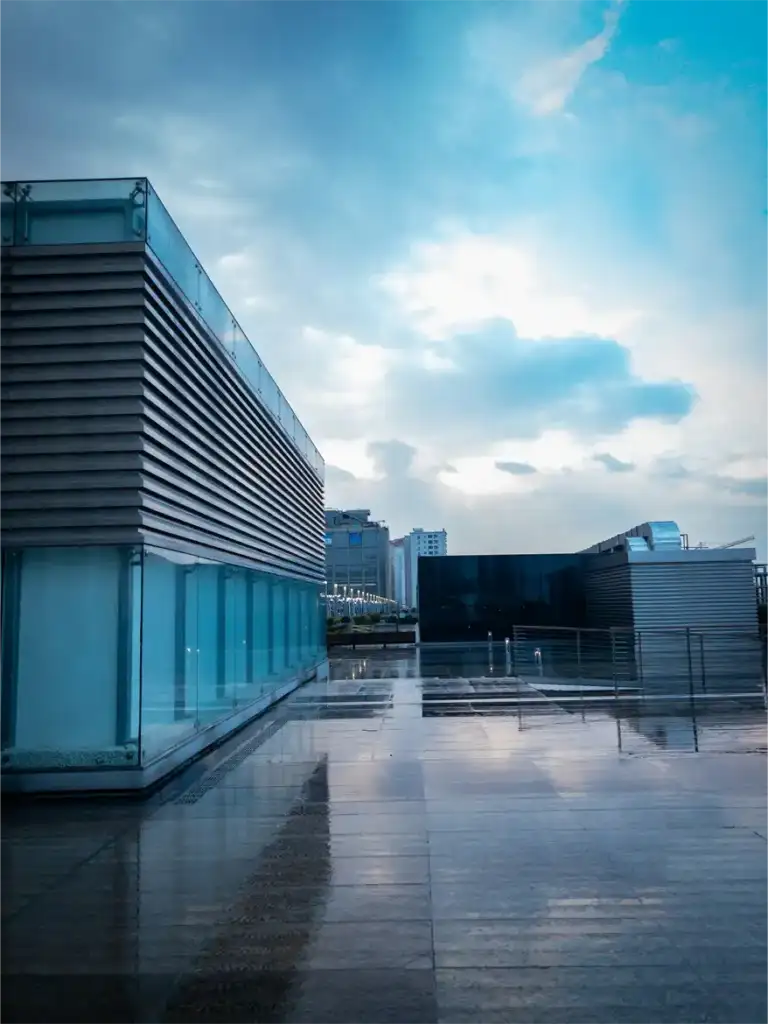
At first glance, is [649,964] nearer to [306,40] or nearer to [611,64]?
[306,40]

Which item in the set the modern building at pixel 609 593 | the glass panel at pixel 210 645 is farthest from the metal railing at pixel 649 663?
the glass panel at pixel 210 645

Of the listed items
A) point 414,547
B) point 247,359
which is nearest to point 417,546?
point 414,547

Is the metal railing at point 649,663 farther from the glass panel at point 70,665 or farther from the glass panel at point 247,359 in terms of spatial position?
the glass panel at point 70,665

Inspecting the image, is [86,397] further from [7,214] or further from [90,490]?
[7,214]

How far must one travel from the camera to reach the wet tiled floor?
3.52m

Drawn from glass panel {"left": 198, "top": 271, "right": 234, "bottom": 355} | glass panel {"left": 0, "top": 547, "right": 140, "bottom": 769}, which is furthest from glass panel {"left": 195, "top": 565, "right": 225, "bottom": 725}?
glass panel {"left": 198, "top": 271, "right": 234, "bottom": 355}

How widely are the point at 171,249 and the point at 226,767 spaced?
590 centimetres

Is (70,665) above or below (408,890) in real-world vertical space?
above

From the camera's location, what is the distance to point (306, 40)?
11.4 m

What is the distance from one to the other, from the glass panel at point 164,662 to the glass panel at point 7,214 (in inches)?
139

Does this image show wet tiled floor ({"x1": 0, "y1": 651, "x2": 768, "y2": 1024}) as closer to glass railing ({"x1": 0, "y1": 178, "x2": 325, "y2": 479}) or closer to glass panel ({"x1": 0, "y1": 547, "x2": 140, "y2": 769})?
glass panel ({"x1": 0, "y1": 547, "x2": 140, "y2": 769})

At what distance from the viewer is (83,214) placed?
7871mm

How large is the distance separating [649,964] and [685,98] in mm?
13988

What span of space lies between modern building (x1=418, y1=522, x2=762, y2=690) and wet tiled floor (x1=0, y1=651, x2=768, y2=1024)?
14.1 m
